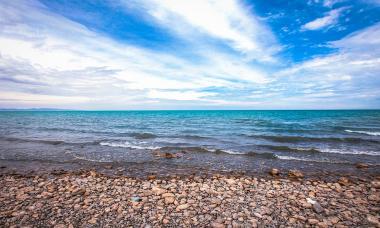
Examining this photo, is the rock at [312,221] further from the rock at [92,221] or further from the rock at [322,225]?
the rock at [92,221]

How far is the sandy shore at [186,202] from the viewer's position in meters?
5.32

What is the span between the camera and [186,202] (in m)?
6.39

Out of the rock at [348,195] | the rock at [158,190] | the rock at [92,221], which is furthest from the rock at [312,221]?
the rock at [92,221]

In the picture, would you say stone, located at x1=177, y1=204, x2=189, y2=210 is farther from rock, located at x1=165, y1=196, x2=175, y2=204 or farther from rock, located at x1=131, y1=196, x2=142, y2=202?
rock, located at x1=131, y1=196, x2=142, y2=202

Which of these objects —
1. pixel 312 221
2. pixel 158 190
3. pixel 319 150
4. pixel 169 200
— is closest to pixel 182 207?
pixel 169 200

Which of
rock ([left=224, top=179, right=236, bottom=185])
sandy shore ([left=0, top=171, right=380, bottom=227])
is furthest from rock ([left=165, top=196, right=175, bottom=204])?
rock ([left=224, top=179, right=236, bottom=185])

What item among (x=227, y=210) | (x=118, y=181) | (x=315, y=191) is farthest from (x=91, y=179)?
(x=315, y=191)

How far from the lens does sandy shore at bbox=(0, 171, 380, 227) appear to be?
5323 millimetres

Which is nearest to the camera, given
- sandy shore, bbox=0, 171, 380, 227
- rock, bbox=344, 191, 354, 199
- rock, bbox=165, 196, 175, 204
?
sandy shore, bbox=0, 171, 380, 227

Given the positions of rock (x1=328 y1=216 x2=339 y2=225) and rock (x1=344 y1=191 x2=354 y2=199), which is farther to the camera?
rock (x1=344 y1=191 x2=354 y2=199)

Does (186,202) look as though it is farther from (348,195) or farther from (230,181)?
(348,195)

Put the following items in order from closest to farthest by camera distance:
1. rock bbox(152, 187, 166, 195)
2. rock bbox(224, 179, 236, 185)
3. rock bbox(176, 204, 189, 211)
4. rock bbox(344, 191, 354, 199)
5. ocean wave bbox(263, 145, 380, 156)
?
rock bbox(176, 204, 189, 211), rock bbox(344, 191, 354, 199), rock bbox(152, 187, 166, 195), rock bbox(224, 179, 236, 185), ocean wave bbox(263, 145, 380, 156)

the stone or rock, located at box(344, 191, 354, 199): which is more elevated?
the stone

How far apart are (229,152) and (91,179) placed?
964 cm
